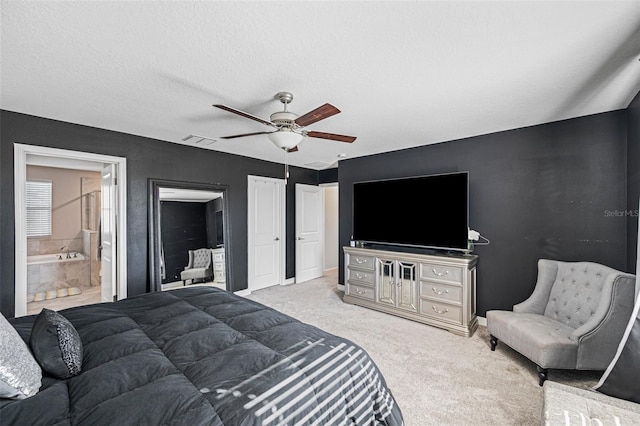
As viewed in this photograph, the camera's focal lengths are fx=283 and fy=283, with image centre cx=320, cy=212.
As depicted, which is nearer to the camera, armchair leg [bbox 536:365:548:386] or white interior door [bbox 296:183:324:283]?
armchair leg [bbox 536:365:548:386]

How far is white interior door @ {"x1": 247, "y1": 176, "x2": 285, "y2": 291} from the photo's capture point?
5.08 metres

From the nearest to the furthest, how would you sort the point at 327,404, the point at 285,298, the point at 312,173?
1. the point at 327,404
2. the point at 285,298
3. the point at 312,173

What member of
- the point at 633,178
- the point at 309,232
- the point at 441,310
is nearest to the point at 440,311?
the point at 441,310

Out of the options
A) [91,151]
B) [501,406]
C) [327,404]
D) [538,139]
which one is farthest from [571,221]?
[91,151]

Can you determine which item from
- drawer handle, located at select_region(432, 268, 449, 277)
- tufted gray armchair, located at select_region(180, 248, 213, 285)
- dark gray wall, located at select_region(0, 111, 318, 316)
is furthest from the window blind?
drawer handle, located at select_region(432, 268, 449, 277)

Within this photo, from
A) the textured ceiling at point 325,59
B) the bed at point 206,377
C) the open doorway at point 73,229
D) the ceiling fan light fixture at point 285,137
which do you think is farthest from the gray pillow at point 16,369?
the open doorway at point 73,229

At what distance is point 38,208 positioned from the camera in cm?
523

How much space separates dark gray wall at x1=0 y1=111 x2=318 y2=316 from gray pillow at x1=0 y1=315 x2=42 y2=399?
2.35 meters

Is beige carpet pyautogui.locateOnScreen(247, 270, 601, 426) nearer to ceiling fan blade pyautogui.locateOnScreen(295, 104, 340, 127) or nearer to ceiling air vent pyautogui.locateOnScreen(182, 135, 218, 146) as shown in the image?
ceiling fan blade pyautogui.locateOnScreen(295, 104, 340, 127)

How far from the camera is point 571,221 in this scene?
3029mm

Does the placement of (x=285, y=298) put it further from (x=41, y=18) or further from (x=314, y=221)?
(x=41, y=18)

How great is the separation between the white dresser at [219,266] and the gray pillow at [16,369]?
10.7ft

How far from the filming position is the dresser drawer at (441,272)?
3.40m

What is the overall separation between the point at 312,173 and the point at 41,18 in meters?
4.88
